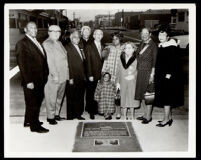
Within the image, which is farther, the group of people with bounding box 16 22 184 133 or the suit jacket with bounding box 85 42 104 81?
the suit jacket with bounding box 85 42 104 81

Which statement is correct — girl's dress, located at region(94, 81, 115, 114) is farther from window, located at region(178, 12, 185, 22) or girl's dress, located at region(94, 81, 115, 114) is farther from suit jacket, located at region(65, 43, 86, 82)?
window, located at region(178, 12, 185, 22)

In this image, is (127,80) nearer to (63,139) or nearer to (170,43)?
(170,43)

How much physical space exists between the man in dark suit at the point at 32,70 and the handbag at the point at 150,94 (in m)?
1.14

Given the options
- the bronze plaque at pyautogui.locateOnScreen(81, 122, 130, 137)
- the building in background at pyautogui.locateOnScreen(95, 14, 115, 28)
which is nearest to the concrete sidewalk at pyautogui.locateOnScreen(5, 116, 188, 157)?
the bronze plaque at pyautogui.locateOnScreen(81, 122, 130, 137)

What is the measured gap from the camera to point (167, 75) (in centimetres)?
415

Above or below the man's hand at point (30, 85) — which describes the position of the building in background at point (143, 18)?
above

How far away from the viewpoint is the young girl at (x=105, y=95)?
14.4 ft

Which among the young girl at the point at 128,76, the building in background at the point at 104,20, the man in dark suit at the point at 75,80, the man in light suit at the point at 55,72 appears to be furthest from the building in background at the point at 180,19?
the man in light suit at the point at 55,72

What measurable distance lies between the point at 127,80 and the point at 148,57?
36 centimetres

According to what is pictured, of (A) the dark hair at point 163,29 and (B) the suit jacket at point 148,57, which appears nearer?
(A) the dark hair at point 163,29

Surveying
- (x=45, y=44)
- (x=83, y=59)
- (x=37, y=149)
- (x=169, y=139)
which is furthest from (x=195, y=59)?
(x=37, y=149)

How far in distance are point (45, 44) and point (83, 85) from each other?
0.65m

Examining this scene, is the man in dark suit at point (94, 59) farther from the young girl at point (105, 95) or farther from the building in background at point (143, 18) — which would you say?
the building in background at point (143, 18)

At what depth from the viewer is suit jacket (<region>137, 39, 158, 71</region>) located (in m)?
4.25
